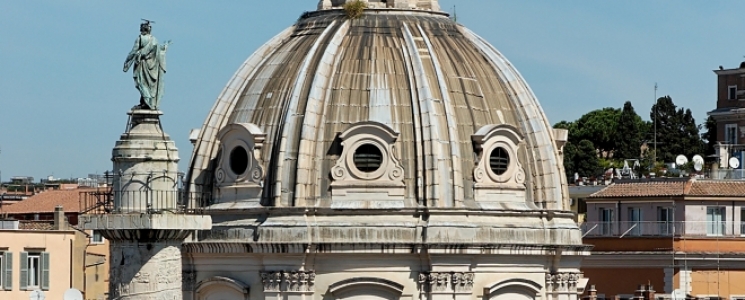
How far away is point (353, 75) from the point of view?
94.9 meters

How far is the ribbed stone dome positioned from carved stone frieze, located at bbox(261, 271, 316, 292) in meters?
2.13

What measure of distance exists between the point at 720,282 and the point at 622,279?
4.34 m

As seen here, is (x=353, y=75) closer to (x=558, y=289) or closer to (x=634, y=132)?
(x=558, y=289)

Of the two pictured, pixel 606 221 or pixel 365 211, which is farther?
pixel 606 221

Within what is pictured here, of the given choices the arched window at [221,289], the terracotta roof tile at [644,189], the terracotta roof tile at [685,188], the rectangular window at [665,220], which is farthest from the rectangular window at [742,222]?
the arched window at [221,289]

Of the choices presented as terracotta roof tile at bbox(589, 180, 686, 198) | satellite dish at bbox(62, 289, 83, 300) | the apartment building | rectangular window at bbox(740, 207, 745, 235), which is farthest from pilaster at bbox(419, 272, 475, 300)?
rectangular window at bbox(740, 207, 745, 235)

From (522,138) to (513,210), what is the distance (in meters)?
2.42

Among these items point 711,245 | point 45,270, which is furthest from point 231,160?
point 711,245

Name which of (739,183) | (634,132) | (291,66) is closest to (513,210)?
(291,66)

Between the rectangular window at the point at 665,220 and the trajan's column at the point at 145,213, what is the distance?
147 ft

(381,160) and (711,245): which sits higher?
(381,160)

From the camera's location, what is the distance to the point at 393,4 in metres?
98.6

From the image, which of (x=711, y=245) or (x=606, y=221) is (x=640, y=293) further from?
(x=606, y=221)

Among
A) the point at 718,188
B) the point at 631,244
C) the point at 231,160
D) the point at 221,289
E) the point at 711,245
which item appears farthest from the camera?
the point at 718,188
